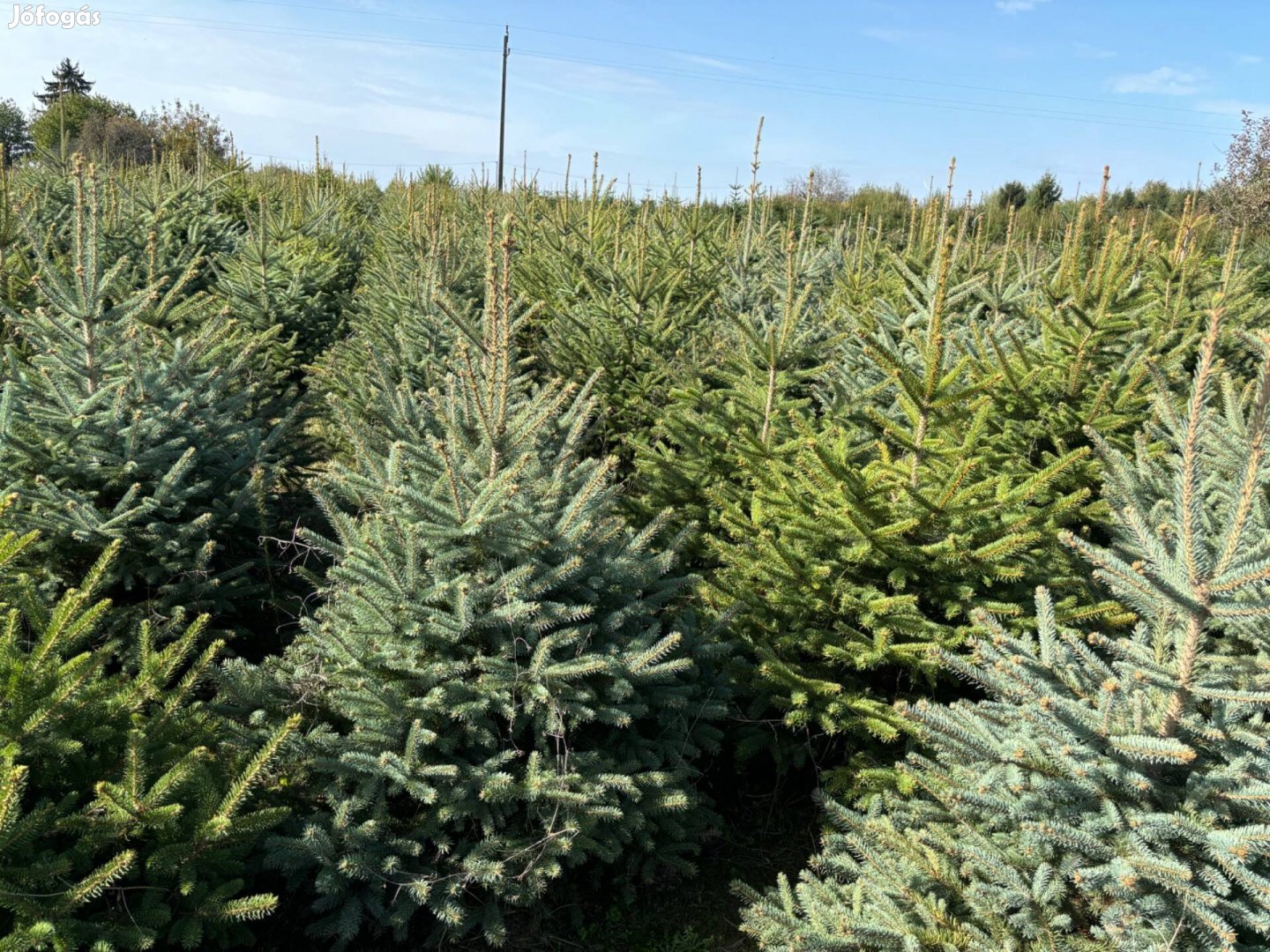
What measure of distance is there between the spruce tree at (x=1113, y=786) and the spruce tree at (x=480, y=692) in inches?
28.8

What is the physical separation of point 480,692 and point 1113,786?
192 centimetres

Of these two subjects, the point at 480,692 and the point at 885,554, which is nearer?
the point at 480,692

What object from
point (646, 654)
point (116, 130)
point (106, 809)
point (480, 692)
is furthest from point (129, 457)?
point (116, 130)

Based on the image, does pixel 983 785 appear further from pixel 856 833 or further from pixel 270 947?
pixel 270 947

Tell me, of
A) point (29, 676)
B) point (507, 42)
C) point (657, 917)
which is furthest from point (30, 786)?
A: point (507, 42)

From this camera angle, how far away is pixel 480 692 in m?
2.85

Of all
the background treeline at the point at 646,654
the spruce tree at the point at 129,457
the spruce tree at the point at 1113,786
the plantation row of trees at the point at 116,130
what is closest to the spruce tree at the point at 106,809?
the background treeline at the point at 646,654

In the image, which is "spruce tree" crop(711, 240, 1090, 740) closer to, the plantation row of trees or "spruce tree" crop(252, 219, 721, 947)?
"spruce tree" crop(252, 219, 721, 947)

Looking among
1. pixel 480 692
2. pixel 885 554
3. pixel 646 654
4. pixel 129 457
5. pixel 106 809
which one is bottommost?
pixel 106 809

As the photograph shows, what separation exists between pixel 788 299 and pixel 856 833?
2700 millimetres

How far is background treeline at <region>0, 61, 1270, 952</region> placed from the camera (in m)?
2.17

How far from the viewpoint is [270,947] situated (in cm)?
289

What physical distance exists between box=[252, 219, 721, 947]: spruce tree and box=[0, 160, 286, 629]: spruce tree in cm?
93

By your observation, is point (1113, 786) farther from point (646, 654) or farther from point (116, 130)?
point (116, 130)
